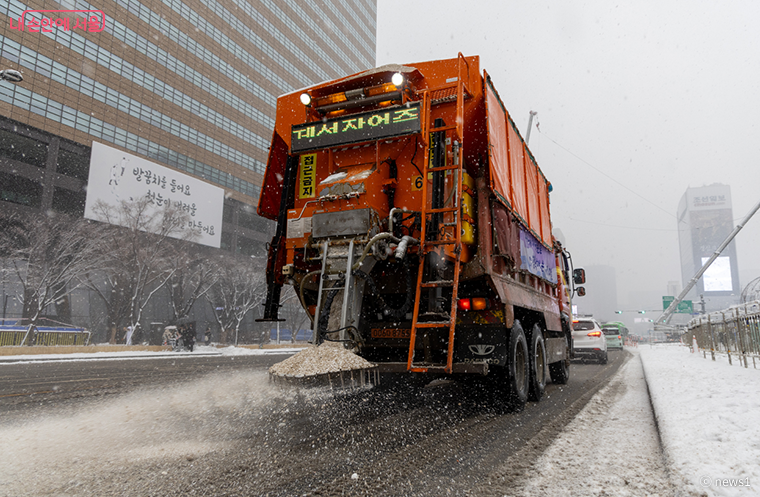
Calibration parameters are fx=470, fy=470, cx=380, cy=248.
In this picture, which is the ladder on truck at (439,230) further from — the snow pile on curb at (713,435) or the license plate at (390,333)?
the snow pile on curb at (713,435)

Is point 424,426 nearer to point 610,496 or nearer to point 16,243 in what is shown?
point 610,496

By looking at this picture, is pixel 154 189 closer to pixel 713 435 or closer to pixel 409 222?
pixel 409 222

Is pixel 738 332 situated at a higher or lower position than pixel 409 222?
lower

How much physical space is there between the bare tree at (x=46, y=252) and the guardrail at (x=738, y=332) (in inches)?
1037

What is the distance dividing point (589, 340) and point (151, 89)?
35551 mm

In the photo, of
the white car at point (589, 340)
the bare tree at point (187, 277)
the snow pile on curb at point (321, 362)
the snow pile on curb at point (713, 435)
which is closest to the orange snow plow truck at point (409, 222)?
the snow pile on curb at point (321, 362)

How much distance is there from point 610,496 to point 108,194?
33.4m

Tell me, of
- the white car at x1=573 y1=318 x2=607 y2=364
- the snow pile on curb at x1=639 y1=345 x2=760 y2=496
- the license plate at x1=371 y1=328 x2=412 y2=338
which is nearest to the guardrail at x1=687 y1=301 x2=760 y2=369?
the white car at x1=573 y1=318 x2=607 y2=364

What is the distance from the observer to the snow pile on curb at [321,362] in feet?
13.4

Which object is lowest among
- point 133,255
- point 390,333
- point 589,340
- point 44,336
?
point 44,336

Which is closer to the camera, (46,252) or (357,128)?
(357,128)

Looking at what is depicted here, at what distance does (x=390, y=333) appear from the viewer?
549 cm

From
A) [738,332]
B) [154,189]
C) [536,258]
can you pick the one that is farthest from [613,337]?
[154,189]

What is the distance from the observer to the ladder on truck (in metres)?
4.73
